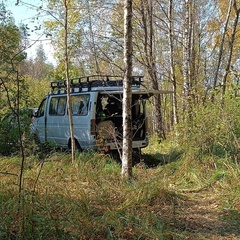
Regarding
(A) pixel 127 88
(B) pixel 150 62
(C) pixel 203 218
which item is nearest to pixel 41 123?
(B) pixel 150 62

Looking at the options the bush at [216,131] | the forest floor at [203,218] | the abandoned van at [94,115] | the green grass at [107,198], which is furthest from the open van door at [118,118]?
the forest floor at [203,218]

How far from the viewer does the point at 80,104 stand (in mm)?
8906

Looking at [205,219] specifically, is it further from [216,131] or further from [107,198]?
[216,131]

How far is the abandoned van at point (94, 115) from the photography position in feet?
27.4

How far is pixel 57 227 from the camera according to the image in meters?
3.61

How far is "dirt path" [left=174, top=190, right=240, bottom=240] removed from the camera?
408cm

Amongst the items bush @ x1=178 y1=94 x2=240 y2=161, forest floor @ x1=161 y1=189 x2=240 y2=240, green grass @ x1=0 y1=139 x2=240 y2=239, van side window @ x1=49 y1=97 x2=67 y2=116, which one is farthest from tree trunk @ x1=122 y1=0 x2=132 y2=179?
van side window @ x1=49 y1=97 x2=67 y2=116

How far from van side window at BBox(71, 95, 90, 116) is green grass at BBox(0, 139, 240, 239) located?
1.67 meters

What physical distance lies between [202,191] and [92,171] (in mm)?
2057

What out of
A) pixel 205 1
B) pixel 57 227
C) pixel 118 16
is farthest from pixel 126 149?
pixel 205 1

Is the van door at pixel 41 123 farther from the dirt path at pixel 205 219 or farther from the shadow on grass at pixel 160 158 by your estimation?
the dirt path at pixel 205 219

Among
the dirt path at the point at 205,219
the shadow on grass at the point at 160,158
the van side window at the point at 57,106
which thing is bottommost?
the dirt path at the point at 205,219

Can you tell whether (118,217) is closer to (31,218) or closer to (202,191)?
(31,218)

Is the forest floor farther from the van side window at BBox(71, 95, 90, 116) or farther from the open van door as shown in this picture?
the van side window at BBox(71, 95, 90, 116)
